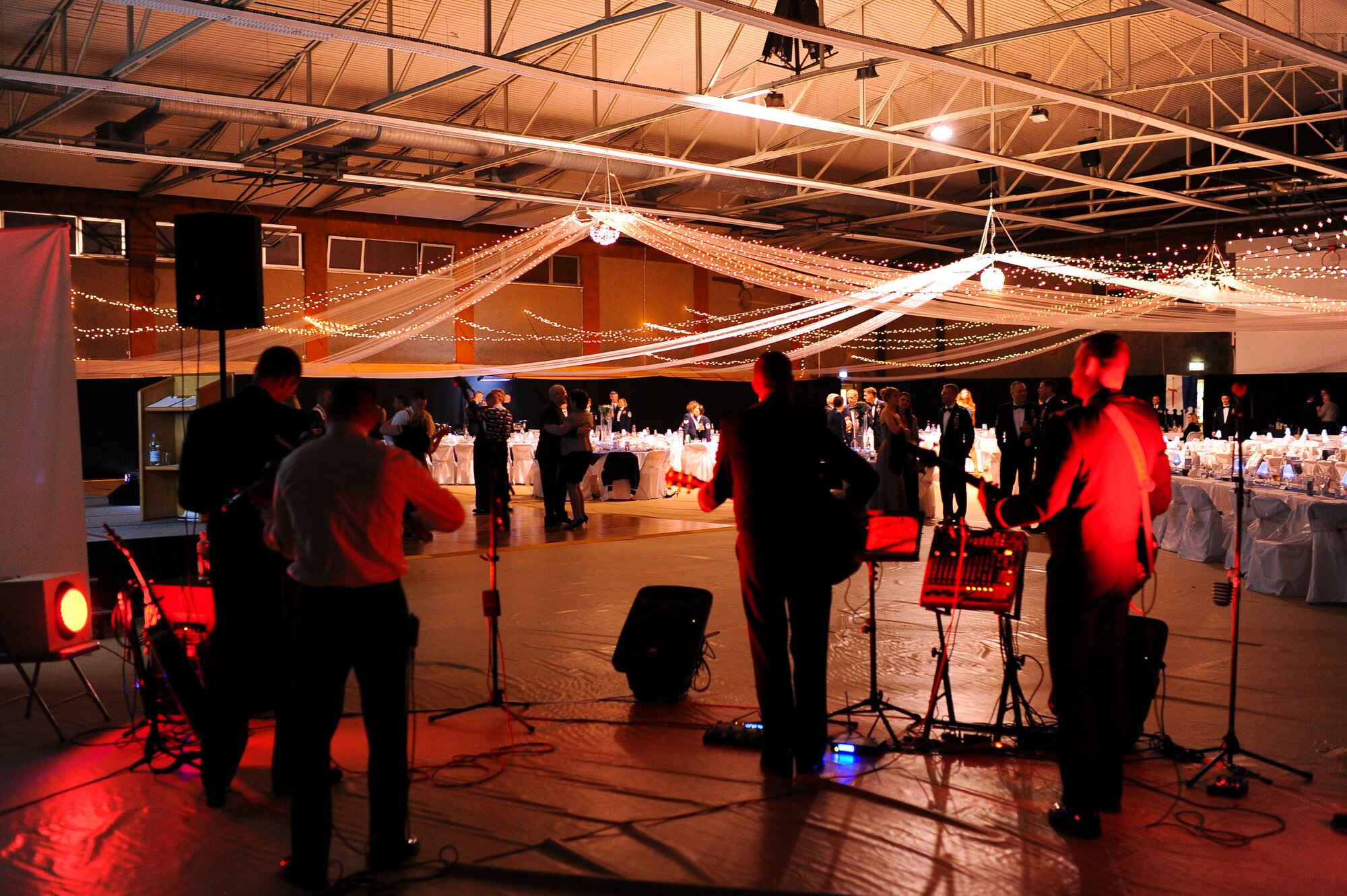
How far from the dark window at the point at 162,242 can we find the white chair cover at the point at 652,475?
30.3 ft

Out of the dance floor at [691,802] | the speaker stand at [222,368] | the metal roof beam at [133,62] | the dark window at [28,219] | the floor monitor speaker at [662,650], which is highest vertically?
the metal roof beam at [133,62]

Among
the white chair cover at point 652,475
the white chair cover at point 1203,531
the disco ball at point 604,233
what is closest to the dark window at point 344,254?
the white chair cover at point 652,475

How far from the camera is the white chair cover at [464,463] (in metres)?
16.4

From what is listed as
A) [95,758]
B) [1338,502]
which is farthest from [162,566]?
[1338,502]

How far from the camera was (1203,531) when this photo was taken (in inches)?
356

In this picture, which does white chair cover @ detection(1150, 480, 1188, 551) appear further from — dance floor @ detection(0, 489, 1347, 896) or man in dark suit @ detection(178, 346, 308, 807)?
man in dark suit @ detection(178, 346, 308, 807)

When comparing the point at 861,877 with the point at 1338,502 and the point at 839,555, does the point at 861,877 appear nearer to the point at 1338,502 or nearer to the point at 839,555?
the point at 839,555

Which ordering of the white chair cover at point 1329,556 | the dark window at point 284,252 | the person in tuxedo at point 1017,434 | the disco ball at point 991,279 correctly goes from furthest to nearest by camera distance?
1. the dark window at point 284,252
2. the person in tuxedo at point 1017,434
3. the disco ball at point 991,279
4. the white chair cover at point 1329,556

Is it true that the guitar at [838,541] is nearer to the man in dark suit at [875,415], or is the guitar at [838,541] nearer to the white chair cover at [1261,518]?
the white chair cover at [1261,518]

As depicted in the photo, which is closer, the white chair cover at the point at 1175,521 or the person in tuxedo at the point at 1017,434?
the white chair cover at the point at 1175,521

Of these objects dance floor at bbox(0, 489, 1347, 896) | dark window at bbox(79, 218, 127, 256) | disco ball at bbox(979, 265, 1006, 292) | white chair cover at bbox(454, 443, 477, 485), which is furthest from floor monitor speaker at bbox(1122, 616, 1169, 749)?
dark window at bbox(79, 218, 127, 256)

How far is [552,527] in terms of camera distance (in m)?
11.1

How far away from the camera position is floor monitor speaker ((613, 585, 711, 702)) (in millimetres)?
4754

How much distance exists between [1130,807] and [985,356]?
21.7 metres
